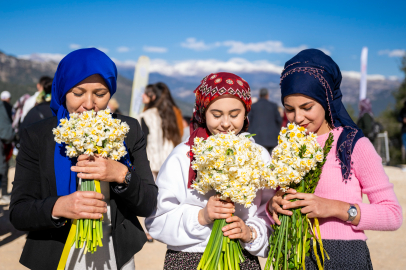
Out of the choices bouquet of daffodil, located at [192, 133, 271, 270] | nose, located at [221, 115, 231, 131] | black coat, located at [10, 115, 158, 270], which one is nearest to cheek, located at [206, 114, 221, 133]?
nose, located at [221, 115, 231, 131]

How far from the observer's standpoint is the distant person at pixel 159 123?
6893 millimetres

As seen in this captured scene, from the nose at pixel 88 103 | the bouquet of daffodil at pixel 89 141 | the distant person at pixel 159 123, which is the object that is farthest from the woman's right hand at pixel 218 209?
the distant person at pixel 159 123

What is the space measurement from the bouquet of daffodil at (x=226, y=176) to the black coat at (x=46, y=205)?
1.36ft

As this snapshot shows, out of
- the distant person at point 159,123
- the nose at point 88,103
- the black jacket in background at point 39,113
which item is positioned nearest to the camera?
the nose at point 88,103

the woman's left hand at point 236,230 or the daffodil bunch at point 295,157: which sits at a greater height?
the daffodil bunch at point 295,157

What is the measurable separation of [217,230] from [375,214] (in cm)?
103

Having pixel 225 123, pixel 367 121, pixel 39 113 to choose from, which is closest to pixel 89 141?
pixel 225 123

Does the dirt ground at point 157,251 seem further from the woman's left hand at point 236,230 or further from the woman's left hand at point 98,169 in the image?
the woman's left hand at point 98,169

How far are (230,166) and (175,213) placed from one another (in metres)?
0.63

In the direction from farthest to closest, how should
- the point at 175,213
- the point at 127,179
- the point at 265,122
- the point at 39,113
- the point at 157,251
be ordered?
the point at 265,122 → the point at 157,251 → the point at 39,113 → the point at 175,213 → the point at 127,179

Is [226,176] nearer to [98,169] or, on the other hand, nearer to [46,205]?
[98,169]

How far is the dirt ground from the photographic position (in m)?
5.65

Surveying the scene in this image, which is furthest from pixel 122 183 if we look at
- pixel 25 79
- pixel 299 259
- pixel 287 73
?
pixel 25 79

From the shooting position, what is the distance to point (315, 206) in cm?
222
